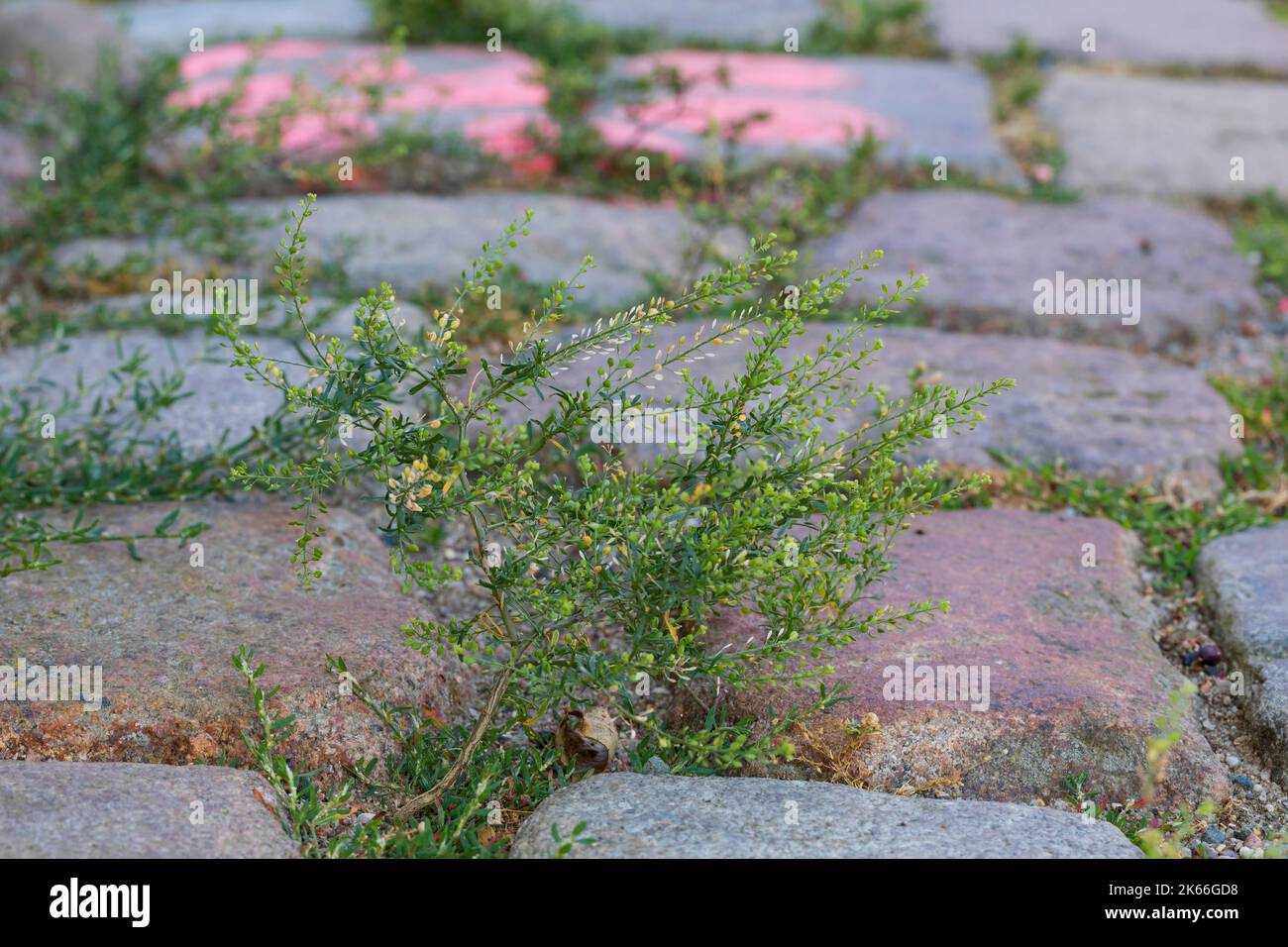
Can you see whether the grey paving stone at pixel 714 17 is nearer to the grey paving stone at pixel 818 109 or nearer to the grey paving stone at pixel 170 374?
the grey paving stone at pixel 818 109

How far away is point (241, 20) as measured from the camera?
5.86 meters

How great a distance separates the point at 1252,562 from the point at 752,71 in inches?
124

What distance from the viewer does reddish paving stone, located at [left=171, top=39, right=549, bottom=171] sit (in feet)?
13.6

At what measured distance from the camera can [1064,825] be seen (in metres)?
1.80

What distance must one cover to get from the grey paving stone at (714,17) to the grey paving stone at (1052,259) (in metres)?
1.79

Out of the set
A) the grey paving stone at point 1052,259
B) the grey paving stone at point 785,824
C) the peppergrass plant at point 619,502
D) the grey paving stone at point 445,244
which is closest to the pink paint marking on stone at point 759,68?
the grey paving stone at point 1052,259

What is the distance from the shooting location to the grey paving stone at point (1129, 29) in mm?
5512

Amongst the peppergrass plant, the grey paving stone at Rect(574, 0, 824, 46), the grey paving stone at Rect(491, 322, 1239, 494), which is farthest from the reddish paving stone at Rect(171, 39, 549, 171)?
the peppergrass plant

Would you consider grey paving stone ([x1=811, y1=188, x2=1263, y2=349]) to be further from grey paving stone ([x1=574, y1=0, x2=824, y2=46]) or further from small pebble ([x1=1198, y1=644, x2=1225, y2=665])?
grey paving stone ([x1=574, y1=0, x2=824, y2=46])

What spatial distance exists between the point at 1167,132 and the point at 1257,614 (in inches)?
111

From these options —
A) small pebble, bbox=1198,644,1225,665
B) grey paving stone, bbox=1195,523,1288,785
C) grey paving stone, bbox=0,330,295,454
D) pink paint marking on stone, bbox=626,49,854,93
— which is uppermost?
pink paint marking on stone, bbox=626,49,854,93

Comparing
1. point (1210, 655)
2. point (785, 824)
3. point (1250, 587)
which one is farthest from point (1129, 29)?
point (785, 824)

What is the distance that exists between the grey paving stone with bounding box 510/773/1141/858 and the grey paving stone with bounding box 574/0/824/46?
4135 mm
